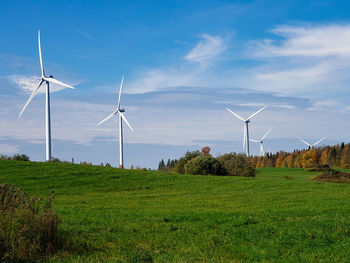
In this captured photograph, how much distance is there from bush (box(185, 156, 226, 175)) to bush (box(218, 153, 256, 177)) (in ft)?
6.36

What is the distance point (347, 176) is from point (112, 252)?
32637 millimetres

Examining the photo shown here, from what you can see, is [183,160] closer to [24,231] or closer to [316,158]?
[24,231]

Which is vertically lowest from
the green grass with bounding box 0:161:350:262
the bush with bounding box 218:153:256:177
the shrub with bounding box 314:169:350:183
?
the green grass with bounding box 0:161:350:262

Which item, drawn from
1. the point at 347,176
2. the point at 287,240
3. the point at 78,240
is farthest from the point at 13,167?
the point at 347,176

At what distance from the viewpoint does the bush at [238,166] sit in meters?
42.7

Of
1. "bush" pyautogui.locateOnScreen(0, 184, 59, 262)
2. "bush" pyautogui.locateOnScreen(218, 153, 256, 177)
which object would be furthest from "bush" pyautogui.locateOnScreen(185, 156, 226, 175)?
"bush" pyautogui.locateOnScreen(0, 184, 59, 262)

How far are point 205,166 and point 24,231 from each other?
32194mm

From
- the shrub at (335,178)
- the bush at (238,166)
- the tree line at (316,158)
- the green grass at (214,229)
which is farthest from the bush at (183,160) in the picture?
the tree line at (316,158)

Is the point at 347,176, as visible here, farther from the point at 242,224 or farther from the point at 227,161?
the point at 242,224

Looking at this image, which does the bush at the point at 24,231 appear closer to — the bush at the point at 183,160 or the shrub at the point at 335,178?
the shrub at the point at 335,178

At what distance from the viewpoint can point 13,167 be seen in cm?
3150

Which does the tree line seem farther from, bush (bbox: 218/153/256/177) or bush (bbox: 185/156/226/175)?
bush (bbox: 185/156/226/175)

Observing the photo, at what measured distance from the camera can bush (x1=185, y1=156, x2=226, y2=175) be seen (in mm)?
40062

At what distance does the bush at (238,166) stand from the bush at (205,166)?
1.94m
